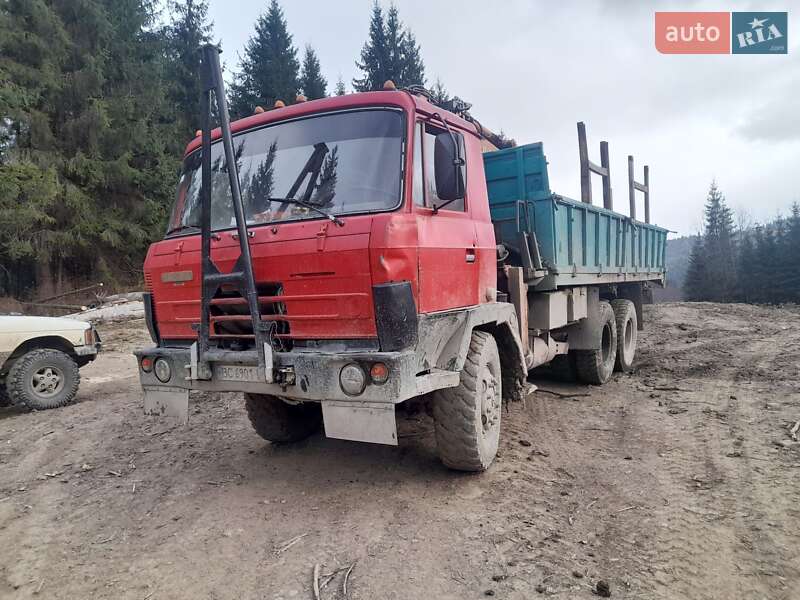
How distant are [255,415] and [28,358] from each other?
4.29 m

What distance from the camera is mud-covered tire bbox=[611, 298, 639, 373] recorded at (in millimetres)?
8336

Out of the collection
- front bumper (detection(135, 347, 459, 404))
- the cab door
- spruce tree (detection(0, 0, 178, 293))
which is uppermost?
spruce tree (detection(0, 0, 178, 293))

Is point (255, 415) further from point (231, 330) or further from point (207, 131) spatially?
point (207, 131)

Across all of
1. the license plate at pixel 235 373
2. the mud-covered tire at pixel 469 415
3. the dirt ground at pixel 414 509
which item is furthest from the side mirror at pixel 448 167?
the dirt ground at pixel 414 509

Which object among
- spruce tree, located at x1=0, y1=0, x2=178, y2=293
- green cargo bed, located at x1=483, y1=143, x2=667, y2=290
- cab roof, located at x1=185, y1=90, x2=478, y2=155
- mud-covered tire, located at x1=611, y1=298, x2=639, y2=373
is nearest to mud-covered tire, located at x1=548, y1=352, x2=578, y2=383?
mud-covered tire, located at x1=611, y1=298, x2=639, y2=373

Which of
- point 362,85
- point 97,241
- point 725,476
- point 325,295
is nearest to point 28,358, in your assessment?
point 325,295

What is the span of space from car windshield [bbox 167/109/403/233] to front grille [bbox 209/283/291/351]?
0.49 meters

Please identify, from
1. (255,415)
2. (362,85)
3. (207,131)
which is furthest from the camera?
(362,85)

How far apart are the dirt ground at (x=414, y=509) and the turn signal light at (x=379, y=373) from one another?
97 centimetres

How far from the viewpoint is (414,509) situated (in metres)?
3.63

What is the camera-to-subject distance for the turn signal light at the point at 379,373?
3.16 meters

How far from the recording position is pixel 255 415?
16.1ft

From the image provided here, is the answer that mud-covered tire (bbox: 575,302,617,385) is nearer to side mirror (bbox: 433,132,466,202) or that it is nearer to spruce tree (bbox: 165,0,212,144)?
side mirror (bbox: 433,132,466,202)

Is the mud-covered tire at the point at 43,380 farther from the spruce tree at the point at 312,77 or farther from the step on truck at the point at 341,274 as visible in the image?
the spruce tree at the point at 312,77
